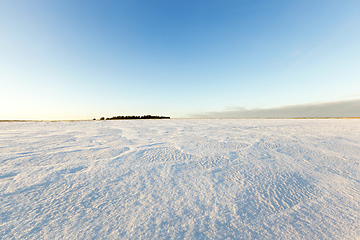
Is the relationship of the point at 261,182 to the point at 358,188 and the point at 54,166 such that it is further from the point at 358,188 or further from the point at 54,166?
the point at 54,166

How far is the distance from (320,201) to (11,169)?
3150 mm

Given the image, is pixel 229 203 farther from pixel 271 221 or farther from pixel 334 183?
pixel 334 183

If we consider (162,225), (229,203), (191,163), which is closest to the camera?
(162,225)

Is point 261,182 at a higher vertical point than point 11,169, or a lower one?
lower

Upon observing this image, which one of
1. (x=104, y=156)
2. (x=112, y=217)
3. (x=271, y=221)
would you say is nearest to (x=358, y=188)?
(x=271, y=221)

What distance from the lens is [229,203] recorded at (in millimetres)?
1210

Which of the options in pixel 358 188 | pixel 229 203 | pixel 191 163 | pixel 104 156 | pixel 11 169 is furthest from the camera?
pixel 104 156

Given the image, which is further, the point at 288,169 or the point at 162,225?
the point at 288,169

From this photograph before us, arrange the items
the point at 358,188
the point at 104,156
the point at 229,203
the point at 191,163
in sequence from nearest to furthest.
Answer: the point at 229,203 < the point at 358,188 < the point at 191,163 < the point at 104,156

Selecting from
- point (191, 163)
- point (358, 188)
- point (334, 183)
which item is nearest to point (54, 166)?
point (191, 163)

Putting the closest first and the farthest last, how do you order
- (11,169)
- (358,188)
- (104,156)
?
(358,188) < (11,169) < (104,156)

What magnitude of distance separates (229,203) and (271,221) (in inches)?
11.3

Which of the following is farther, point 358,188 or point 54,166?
point 54,166

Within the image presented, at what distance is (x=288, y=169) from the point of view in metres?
1.86
